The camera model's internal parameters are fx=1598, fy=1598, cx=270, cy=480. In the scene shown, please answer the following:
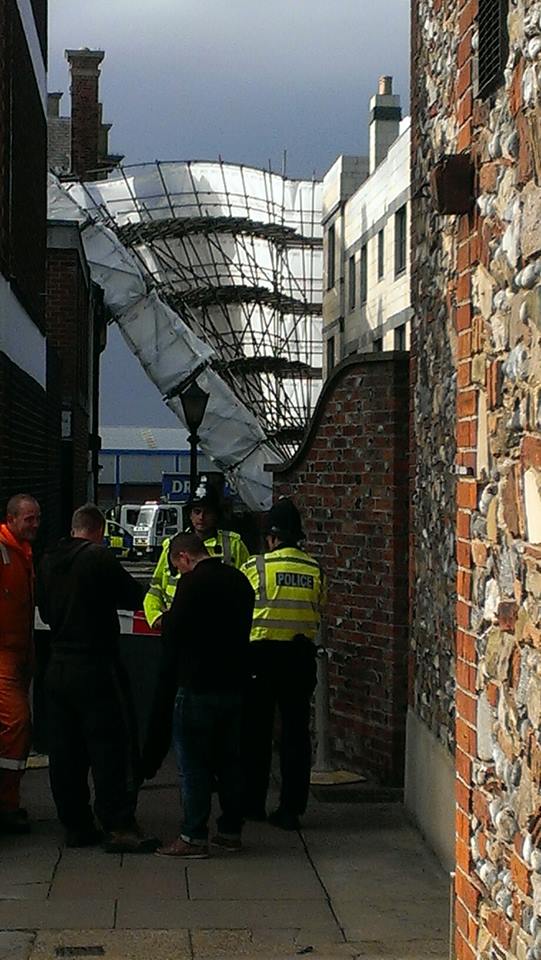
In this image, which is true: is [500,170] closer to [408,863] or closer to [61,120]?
[408,863]

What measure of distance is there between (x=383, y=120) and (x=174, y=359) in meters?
19.2

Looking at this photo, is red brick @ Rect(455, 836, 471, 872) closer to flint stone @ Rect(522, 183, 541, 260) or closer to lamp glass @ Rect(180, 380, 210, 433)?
flint stone @ Rect(522, 183, 541, 260)

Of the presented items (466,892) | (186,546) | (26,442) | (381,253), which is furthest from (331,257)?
(466,892)

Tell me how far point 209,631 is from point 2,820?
1821 mm

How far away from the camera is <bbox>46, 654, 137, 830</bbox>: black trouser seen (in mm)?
9078

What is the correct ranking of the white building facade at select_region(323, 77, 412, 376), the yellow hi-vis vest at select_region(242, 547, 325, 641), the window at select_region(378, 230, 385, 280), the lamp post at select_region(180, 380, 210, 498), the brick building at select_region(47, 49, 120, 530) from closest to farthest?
the yellow hi-vis vest at select_region(242, 547, 325, 641) → the lamp post at select_region(180, 380, 210, 498) → the brick building at select_region(47, 49, 120, 530) → the white building facade at select_region(323, 77, 412, 376) → the window at select_region(378, 230, 385, 280)

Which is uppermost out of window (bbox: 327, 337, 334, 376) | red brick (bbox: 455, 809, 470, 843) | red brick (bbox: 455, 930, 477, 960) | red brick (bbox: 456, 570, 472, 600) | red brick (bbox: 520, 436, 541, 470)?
window (bbox: 327, 337, 334, 376)

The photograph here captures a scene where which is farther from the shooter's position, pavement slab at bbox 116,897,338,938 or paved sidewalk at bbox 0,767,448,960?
pavement slab at bbox 116,897,338,938

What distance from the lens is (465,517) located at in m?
5.80

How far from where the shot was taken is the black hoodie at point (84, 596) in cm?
912

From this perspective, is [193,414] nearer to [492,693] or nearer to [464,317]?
[464,317]

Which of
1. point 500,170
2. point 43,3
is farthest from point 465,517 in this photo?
point 43,3

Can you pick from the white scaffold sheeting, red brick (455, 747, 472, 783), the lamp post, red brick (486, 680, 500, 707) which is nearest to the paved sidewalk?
red brick (455, 747, 472, 783)

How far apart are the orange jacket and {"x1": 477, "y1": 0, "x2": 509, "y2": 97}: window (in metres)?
4.88
